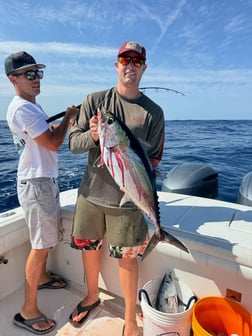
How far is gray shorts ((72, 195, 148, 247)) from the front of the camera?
207 cm

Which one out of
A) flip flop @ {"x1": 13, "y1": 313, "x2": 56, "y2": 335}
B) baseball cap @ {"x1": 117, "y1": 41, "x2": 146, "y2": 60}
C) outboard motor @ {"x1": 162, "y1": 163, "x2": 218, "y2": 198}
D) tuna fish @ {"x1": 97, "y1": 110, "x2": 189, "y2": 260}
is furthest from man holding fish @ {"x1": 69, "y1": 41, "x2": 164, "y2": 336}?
outboard motor @ {"x1": 162, "y1": 163, "x2": 218, "y2": 198}

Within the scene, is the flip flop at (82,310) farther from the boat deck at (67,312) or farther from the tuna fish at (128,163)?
the tuna fish at (128,163)

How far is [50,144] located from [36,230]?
744mm

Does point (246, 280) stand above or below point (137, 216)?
below

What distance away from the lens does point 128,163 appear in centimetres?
170

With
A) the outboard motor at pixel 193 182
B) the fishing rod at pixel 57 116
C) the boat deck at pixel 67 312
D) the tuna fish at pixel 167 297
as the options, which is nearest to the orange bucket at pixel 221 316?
the tuna fish at pixel 167 297

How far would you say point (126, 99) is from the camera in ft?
6.86

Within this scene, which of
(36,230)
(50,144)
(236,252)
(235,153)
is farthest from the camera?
(235,153)

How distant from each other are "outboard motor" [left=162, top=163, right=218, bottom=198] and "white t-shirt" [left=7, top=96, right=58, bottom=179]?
228 cm

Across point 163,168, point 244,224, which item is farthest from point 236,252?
point 163,168

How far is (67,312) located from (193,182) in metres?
2.45

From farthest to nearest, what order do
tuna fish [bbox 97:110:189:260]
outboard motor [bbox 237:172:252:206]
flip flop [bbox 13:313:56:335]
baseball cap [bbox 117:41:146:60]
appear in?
1. outboard motor [bbox 237:172:252:206]
2. flip flop [bbox 13:313:56:335]
3. baseball cap [bbox 117:41:146:60]
4. tuna fish [bbox 97:110:189:260]

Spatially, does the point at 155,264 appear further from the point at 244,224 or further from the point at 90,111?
the point at 90,111

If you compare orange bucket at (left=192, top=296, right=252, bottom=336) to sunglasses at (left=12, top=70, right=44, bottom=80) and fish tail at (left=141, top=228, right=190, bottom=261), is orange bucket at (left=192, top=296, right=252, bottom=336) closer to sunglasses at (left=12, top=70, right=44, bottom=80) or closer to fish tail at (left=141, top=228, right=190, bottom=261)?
fish tail at (left=141, top=228, right=190, bottom=261)
